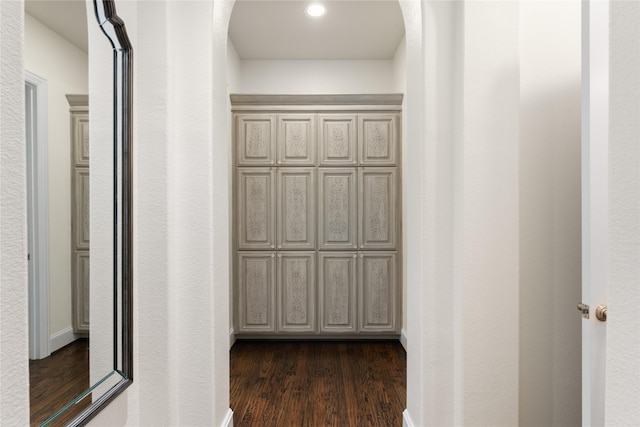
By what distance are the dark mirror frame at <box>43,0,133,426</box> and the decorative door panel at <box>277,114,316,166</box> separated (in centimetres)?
218

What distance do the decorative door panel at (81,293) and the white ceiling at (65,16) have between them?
0.68 m

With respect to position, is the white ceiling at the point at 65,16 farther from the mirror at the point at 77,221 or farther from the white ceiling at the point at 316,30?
the white ceiling at the point at 316,30

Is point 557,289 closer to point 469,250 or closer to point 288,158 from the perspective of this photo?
point 469,250

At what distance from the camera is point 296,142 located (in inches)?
148

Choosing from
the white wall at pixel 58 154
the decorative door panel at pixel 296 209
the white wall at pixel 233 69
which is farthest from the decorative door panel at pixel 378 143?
the white wall at pixel 58 154

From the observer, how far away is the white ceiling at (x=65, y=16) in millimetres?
1118

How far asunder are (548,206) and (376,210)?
2040 mm

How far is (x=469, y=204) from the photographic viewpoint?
Result: 5.51ft

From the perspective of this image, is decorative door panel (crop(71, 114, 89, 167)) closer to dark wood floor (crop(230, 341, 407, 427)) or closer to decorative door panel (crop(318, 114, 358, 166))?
dark wood floor (crop(230, 341, 407, 427))

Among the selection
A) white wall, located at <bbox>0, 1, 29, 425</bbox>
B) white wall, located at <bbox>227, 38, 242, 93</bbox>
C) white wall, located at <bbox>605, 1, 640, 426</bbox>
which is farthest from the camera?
white wall, located at <bbox>227, 38, 242, 93</bbox>

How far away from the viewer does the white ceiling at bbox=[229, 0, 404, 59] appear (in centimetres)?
323

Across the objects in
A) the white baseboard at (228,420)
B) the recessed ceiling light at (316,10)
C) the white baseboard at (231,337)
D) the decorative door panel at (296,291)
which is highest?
the recessed ceiling light at (316,10)

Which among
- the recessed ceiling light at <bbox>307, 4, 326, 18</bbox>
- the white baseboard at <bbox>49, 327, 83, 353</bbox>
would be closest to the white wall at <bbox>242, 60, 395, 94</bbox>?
the recessed ceiling light at <bbox>307, 4, 326, 18</bbox>

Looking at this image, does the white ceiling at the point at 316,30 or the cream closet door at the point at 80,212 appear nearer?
the cream closet door at the point at 80,212
